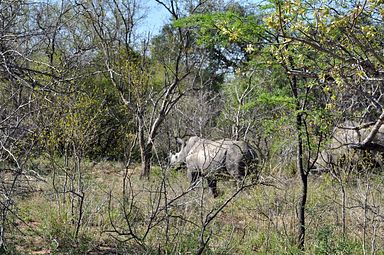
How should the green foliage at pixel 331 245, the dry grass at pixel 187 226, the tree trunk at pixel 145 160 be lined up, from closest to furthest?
the green foliage at pixel 331 245 < the dry grass at pixel 187 226 < the tree trunk at pixel 145 160

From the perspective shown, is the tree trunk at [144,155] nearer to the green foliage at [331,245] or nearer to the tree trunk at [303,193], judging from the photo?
the tree trunk at [303,193]

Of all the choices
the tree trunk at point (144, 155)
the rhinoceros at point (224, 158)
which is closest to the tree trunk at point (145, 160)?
the tree trunk at point (144, 155)

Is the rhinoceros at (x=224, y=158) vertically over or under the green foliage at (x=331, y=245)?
over

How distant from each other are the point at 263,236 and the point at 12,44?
13.8 ft

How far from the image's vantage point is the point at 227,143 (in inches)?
435

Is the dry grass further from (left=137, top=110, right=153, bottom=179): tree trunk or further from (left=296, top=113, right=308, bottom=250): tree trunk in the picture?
(left=137, top=110, right=153, bottom=179): tree trunk

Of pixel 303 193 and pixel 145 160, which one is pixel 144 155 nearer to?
pixel 145 160

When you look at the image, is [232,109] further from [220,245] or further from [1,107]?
[1,107]

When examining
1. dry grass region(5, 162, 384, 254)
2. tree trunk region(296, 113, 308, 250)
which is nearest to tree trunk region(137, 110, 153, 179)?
dry grass region(5, 162, 384, 254)

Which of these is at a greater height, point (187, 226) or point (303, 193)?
point (303, 193)

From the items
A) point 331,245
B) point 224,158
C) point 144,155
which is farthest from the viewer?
point 144,155

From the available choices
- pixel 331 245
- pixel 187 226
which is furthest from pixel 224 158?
pixel 331 245

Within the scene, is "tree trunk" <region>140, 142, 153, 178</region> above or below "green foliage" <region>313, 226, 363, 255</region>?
above

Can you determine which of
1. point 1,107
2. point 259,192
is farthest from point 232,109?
point 1,107
